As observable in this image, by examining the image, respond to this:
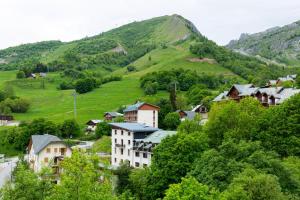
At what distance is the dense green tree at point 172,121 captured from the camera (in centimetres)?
10100

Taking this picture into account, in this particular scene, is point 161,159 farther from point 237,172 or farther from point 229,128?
point 237,172

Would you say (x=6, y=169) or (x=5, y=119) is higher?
(x=5, y=119)

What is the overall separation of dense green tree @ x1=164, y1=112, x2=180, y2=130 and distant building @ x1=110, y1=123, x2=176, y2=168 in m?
17.6

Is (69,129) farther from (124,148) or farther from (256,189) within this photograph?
(256,189)

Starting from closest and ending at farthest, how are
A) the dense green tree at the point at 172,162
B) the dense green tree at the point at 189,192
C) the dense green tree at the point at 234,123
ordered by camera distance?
the dense green tree at the point at 189,192 → the dense green tree at the point at 172,162 → the dense green tree at the point at 234,123

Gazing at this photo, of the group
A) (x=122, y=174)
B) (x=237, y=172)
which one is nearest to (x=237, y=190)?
(x=237, y=172)

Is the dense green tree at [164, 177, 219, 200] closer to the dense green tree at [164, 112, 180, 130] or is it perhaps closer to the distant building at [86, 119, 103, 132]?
the dense green tree at [164, 112, 180, 130]

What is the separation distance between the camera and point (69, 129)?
118188 mm

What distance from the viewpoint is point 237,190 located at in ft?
114

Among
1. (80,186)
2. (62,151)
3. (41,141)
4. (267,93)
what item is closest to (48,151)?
(62,151)

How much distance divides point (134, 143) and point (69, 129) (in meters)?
Result: 42.6

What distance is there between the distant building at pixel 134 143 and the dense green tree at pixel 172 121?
17.6m

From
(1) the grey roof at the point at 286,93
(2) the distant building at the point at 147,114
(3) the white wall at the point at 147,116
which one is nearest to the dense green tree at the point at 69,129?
(2) the distant building at the point at 147,114

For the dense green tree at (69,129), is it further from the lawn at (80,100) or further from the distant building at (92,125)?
the lawn at (80,100)
